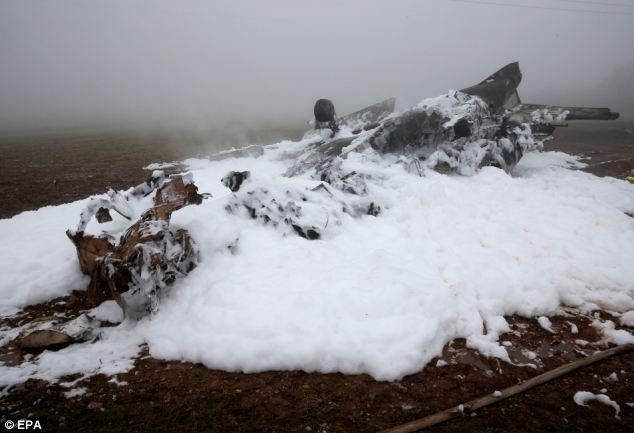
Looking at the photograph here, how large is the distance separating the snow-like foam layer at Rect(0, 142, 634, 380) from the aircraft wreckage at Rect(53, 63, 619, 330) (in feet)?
0.73

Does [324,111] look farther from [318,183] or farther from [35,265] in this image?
[35,265]

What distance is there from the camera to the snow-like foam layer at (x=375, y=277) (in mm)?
3418

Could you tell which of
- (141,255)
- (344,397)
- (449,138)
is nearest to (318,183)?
(141,255)

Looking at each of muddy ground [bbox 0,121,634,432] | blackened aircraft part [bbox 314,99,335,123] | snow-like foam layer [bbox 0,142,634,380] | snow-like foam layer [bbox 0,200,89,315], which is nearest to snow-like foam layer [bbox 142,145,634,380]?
snow-like foam layer [bbox 0,142,634,380]

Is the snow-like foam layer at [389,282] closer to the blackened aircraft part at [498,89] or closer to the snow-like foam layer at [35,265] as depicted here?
the snow-like foam layer at [35,265]

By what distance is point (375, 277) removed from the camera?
13.7 feet

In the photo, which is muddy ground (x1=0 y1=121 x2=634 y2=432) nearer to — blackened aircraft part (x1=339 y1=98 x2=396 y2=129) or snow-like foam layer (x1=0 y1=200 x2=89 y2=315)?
snow-like foam layer (x1=0 y1=200 x2=89 y2=315)

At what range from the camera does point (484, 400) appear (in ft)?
9.34

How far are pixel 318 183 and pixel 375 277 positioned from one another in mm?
2898

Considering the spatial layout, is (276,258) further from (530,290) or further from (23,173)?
(23,173)

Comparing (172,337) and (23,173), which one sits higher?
(23,173)

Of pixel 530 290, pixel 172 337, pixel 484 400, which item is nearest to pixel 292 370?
pixel 172 337

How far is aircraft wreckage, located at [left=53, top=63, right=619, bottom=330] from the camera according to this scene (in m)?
4.19

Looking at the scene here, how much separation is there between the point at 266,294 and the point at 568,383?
3163mm
